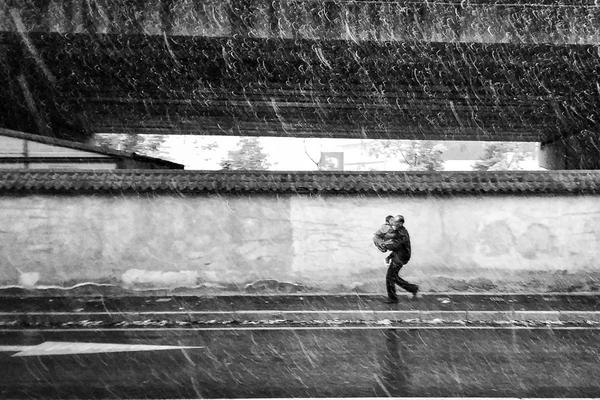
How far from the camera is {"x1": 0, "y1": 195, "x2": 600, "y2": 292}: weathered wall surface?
12.5 metres

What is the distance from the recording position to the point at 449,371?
6570mm

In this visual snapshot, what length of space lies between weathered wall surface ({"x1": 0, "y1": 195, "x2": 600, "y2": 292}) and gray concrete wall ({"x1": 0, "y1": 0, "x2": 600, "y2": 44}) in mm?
3709

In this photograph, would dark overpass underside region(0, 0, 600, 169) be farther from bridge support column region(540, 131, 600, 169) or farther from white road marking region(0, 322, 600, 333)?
white road marking region(0, 322, 600, 333)

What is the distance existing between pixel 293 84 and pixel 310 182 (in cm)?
438

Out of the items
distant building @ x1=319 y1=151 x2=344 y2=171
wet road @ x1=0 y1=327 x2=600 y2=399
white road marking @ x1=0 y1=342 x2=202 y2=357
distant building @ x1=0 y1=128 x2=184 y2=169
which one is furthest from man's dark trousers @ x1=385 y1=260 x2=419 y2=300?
distant building @ x1=319 y1=151 x2=344 y2=171

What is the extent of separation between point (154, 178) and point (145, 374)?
21.9ft

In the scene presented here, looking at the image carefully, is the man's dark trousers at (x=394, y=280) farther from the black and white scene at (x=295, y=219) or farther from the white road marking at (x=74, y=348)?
the white road marking at (x=74, y=348)

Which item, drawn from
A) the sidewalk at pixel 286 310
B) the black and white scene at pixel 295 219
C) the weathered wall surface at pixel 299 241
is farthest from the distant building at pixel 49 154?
the sidewalk at pixel 286 310

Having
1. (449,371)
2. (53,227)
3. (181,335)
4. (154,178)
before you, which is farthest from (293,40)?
(449,371)

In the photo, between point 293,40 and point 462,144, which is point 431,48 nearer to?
point 293,40

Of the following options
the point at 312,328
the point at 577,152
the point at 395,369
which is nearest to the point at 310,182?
the point at 312,328

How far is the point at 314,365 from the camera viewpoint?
22.5ft

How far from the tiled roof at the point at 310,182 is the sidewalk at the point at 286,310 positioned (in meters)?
2.25

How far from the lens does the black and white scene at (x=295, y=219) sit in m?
8.26
